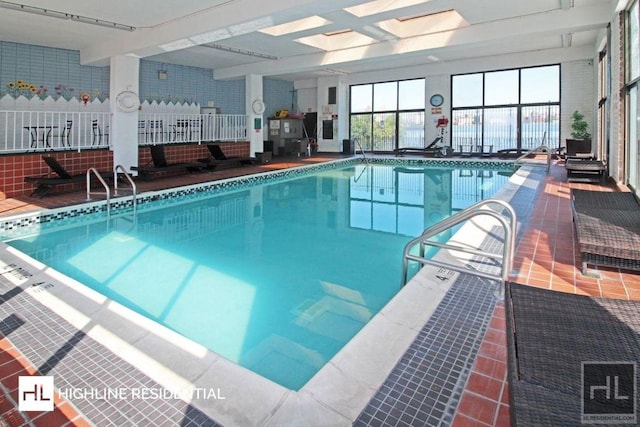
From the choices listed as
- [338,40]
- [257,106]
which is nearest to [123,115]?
[257,106]

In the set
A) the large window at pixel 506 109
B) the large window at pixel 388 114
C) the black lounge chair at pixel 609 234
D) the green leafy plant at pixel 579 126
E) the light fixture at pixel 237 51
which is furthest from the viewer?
the large window at pixel 388 114

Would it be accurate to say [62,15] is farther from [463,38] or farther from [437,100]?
[437,100]

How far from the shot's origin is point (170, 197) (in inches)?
311

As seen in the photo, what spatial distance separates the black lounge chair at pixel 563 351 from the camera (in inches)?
50.0

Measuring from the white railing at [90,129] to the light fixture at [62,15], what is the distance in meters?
1.82

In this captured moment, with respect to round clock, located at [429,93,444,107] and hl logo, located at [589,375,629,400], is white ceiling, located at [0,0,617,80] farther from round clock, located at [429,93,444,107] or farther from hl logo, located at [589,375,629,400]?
hl logo, located at [589,375,629,400]

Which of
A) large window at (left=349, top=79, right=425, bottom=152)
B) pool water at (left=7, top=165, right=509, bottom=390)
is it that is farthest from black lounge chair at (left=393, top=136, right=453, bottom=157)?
pool water at (left=7, top=165, right=509, bottom=390)

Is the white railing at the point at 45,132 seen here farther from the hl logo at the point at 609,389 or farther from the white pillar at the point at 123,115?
the hl logo at the point at 609,389

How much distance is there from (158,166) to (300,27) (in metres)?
4.27

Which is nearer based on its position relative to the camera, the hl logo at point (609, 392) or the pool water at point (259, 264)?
the hl logo at point (609, 392)

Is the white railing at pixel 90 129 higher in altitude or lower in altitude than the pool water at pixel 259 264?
higher

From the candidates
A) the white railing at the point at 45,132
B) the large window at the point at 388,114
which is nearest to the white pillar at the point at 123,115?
the white railing at the point at 45,132

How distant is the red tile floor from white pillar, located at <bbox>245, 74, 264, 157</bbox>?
7.04m

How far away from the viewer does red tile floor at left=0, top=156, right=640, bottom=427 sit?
1.73m
